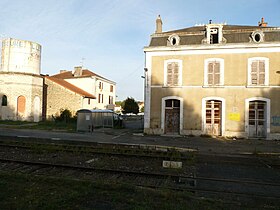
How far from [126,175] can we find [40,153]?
5.36 m

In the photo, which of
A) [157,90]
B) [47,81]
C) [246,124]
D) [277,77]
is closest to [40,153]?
[157,90]

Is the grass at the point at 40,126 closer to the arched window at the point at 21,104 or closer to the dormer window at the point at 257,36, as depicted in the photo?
the arched window at the point at 21,104

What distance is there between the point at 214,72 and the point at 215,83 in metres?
0.92

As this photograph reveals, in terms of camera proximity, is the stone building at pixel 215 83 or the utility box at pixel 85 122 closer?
the stone building at pixel 215 83

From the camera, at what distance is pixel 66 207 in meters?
4.10

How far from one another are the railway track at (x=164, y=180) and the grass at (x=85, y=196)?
0.59 m

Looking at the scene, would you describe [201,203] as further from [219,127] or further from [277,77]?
[277,77]

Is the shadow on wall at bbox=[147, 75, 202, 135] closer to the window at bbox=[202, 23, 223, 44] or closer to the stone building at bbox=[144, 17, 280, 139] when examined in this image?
the stone building at bbox=[144, 17, 280, 139]

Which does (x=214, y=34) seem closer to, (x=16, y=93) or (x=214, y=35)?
(x=214, y=35)

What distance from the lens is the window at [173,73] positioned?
703 inches

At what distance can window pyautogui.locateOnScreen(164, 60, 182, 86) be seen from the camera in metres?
17.9

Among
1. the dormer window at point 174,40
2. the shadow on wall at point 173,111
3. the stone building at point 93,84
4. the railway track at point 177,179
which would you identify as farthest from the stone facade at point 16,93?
the railway track at point 177,179

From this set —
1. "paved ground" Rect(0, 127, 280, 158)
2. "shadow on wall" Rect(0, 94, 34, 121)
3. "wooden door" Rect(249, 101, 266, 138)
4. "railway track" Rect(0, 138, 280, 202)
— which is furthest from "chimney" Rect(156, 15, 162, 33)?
"shadow on wall" Rect(0, 94, 34, 121)

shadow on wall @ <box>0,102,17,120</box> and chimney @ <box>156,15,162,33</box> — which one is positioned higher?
chimney @ <box>156,15,162,33</box>
